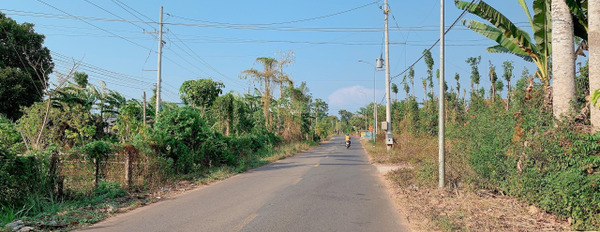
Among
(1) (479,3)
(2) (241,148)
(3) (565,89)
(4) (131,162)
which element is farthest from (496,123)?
(2) (241,148)

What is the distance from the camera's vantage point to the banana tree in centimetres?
1055

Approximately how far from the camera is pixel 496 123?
9523 mm

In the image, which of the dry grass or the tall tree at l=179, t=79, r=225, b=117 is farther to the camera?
the tall tree at l=179, t=79, r=225, b=117

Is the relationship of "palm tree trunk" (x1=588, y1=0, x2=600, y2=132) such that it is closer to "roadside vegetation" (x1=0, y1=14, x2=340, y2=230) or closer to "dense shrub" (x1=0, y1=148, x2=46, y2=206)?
"roadside vegetation" (x1=0, y1=14, x2=340, y2=230)

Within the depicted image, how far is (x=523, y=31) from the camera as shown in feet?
39.9

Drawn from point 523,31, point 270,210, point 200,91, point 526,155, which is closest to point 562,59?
point 526,155

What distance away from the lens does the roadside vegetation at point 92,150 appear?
7.53 metres

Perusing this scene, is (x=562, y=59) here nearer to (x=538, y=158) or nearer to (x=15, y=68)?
(x=538, y=158)

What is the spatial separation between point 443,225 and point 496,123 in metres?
4.54

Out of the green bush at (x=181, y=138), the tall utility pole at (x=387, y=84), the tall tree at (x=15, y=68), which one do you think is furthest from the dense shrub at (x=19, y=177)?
the tall tree at (x=15, y=68)

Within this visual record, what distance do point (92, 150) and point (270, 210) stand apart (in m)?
5.12

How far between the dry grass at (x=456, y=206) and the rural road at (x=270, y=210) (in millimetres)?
495

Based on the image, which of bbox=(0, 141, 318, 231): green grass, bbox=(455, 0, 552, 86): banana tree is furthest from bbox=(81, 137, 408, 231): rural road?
bbox=(455, 0, 552, 86): banana tree

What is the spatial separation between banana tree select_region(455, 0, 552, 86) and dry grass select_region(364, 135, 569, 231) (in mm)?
3418
